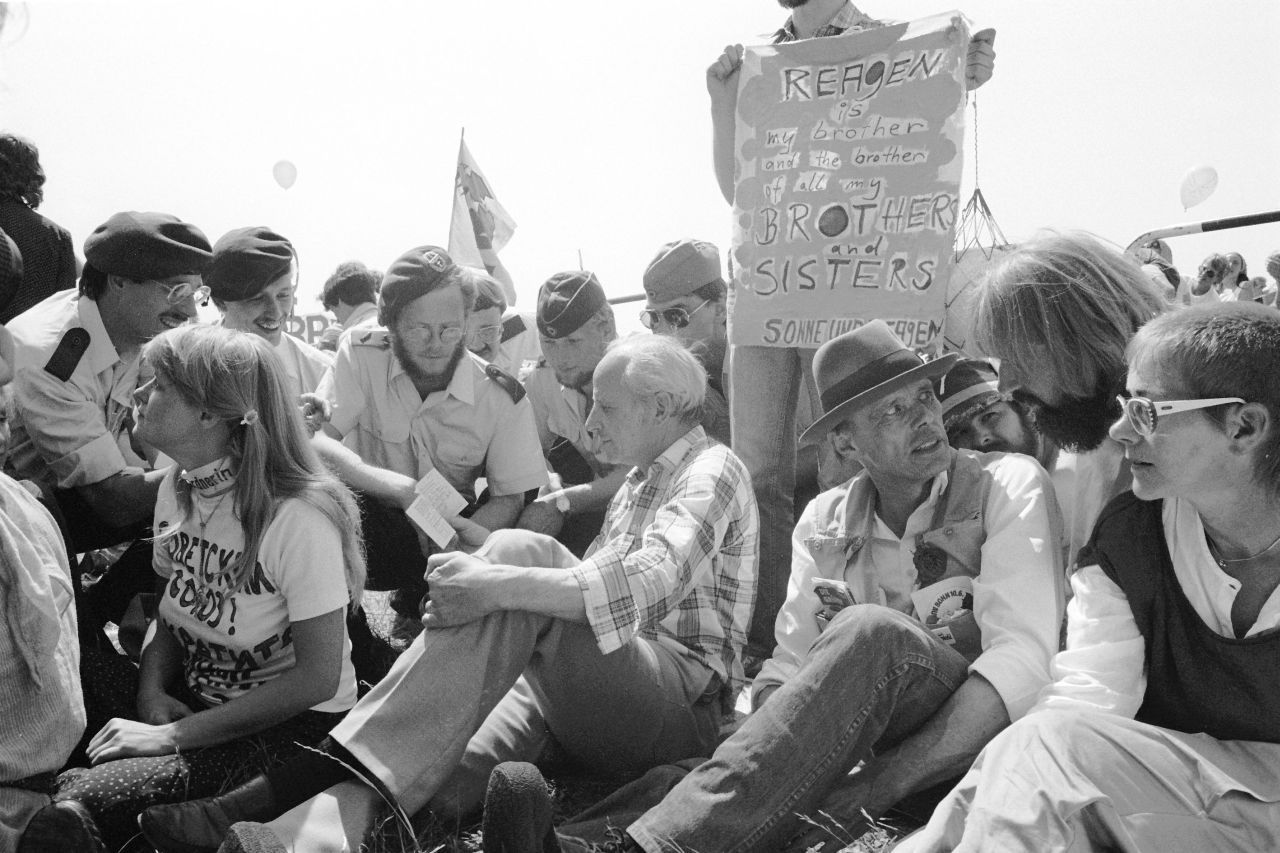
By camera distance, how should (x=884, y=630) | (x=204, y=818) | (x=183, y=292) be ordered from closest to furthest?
(x=884, y=630)
(x=204, y=818)
(x=183, y=292)

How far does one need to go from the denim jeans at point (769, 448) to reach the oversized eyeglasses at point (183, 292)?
210 centimetres

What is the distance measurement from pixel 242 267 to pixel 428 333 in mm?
825

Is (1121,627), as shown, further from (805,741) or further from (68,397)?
(68,397)

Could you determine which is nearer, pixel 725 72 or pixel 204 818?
pixel 204 818

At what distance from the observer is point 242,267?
15.2 feet

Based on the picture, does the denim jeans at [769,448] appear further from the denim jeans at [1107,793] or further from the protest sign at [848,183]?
the denim jeans at [1107,793]

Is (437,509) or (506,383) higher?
(506,383)

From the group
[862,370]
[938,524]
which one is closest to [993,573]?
[938,524]

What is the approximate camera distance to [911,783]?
8.09 ft

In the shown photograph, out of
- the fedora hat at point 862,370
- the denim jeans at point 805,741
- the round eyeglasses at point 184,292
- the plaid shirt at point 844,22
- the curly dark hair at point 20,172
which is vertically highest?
the plaid shirt at point 844,22

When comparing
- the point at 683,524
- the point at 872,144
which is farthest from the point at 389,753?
the point at 872,144

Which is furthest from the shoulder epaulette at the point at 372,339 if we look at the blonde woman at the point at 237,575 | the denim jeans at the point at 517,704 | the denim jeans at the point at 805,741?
the denim jeans at the point at 805,741

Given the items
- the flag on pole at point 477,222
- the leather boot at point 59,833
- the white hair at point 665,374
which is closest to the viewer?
the leather boot at point 59,833

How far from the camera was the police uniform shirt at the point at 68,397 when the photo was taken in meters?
4.09
